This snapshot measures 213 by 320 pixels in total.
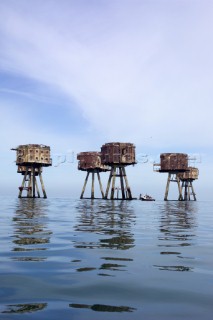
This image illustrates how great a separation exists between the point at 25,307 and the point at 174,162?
79.7 metres

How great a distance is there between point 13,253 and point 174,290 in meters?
4.59

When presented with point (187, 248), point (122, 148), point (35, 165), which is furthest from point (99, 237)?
point (35, 165)

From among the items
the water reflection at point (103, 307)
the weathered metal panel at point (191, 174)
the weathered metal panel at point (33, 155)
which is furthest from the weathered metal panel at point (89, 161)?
the water reflection at point (103, 307)

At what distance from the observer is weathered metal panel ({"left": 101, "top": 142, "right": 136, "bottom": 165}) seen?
76125 mm

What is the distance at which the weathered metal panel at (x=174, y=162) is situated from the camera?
82438 mm

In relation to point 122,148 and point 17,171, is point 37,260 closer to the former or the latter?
point 122,148

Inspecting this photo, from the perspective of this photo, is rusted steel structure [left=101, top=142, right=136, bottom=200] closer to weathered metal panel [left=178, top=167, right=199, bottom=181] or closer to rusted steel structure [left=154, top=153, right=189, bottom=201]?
rusted steel structure [left=154, top=153, right=189, bottom=201]

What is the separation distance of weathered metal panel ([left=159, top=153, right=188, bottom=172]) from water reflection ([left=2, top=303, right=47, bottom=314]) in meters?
79.4

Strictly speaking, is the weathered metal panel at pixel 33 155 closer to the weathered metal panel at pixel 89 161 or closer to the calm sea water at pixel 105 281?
the weathered metal panel at pixel 89 161

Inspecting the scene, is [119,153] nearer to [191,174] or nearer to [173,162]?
[173,162]

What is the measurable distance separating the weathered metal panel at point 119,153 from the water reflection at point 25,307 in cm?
7128

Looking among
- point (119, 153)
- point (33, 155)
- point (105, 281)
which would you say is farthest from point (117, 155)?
point (105, 281)

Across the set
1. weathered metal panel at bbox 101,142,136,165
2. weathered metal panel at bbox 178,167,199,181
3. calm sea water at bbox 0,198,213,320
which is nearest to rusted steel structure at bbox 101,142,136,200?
weathered metal panel at bbox 101,142,136,165

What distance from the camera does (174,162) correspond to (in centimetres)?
8244
